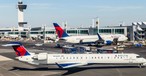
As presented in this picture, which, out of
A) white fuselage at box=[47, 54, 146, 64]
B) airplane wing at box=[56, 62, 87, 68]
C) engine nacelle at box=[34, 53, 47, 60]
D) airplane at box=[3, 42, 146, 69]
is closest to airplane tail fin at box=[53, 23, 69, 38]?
airplane at box=[3, 42, 146, 69]

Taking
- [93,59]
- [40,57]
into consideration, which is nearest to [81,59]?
[93,59]

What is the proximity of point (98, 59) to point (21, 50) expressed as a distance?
1319 centimetres

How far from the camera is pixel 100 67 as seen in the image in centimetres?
5119

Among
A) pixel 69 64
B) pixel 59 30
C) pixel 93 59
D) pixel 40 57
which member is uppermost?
pixel 59 30

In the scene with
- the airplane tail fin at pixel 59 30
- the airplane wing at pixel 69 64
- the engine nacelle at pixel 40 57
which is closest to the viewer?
the airplane wing at pixel 69 64

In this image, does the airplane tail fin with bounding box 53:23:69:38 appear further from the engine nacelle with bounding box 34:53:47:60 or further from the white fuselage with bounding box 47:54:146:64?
the engine nacelle with bounding box 34:53:47:60

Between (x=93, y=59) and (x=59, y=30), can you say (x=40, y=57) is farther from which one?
(x=59, y=30)

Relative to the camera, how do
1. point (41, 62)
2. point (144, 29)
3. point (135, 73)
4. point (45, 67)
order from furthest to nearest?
1. point (144, 29)
2. point (45, 67)
3. point (41, 62)
4. point (135, 73)

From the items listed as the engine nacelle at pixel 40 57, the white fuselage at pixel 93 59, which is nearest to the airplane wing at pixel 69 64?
the white fuselage at pixel 93 59

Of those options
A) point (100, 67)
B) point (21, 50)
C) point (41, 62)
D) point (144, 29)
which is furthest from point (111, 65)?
point (144, 29)

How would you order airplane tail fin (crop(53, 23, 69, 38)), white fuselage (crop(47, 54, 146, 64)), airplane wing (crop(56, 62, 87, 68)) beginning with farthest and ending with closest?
airplane tail fin (crop(53, 23, 69, 38)) → white fuselage (crop(47, 54, 146, 64)) → airplane wing (crop(56, 62, 87, 68))

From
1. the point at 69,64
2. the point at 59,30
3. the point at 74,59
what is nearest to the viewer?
the point at 69,64

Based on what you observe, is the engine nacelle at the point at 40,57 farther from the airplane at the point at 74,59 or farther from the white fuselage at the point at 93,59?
the white fuselage at the point at 93,59

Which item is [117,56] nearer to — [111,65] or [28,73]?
[111,65]
